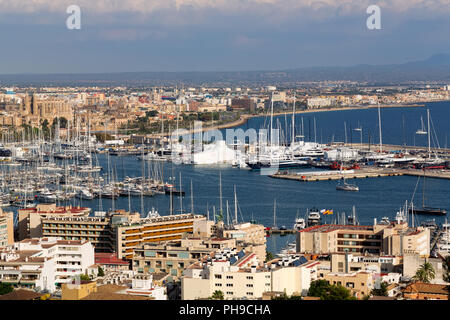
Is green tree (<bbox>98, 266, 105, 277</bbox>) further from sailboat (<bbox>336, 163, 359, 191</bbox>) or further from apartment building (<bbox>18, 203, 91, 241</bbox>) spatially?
sailboat (<bbox>336, 163, 359, 191</bbox>)

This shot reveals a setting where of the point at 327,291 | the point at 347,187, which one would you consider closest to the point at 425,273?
the point at 327,291

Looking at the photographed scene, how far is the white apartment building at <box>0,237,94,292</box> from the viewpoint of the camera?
9367mm

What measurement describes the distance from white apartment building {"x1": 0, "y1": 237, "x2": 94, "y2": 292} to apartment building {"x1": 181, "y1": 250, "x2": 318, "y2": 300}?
1432mm

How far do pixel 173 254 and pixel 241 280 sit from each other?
193 centimetres

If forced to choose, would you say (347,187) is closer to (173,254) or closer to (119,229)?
(119,229)

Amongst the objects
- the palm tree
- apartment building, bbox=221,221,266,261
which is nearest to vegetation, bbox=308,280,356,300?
the palm tree

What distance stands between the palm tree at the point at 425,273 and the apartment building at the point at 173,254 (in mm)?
1946

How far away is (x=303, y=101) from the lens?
55.7m

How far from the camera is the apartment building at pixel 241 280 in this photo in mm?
8102

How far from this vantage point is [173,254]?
997 cm

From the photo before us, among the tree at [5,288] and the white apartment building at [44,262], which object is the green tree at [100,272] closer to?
the white apartment building at [44,262]

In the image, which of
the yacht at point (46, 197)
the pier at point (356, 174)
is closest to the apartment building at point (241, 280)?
the yacht at point (46, 197)

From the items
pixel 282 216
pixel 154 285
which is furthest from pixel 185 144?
pixel 154 285
